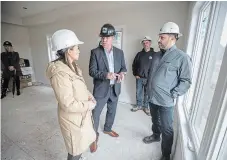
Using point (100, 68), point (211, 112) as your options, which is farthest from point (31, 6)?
point (211, 112)

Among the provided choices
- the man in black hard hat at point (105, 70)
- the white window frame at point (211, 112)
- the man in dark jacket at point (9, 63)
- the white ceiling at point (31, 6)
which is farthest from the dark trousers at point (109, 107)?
the man in dark jacket at point (9, 63)

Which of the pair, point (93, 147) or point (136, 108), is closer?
point (93, 147)

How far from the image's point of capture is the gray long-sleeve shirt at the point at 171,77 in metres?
1.21

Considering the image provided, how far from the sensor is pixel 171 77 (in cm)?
126

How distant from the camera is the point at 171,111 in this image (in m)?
1.33

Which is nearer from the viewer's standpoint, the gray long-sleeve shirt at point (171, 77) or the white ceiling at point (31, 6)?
the gray long-sleeve shirt at point (171, 77)

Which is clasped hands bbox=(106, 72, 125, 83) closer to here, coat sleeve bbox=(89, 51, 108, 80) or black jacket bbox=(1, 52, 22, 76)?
coat sleeve bbox=(89, 51, 108, 80)

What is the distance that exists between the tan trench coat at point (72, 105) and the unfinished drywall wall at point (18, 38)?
15.6 ft

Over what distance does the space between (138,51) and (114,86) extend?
57.5 inches

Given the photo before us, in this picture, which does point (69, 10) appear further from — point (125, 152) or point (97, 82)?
point (125, 152)

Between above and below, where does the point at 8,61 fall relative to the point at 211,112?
below

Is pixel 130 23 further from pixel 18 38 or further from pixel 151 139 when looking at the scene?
→ pixel 18 38

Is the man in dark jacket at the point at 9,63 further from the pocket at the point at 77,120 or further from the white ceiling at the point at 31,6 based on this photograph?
the pocket at the point at 77,120

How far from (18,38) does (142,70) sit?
457 centimetres
